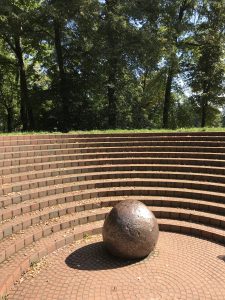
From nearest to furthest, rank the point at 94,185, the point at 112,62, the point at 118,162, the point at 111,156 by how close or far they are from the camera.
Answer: the point at 94,185 → the point at 118,162 → the point at 111,156 → the point at 112,62

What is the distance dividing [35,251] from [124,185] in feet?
13.0

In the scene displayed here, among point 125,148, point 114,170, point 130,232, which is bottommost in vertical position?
point 130,232

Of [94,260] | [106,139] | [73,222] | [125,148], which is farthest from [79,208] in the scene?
[106,139]

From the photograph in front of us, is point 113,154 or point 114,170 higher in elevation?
point 113,154

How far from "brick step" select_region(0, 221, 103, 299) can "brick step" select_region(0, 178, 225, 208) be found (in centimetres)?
136

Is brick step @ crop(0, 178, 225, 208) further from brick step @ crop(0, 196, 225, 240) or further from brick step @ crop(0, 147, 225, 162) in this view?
brick step @ crop(0, 147, 225, 162)

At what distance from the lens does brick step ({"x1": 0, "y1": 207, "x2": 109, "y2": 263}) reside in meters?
6.55

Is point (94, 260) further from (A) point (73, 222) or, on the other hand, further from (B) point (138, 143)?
(B) point (138, 143)

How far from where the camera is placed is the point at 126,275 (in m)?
6.12

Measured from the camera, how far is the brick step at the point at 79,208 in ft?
23.7

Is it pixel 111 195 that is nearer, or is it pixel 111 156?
pixel 111 195

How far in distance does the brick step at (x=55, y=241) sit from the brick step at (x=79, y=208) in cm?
54

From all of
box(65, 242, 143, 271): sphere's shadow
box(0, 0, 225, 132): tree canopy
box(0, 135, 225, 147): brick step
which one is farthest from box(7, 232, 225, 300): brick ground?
box(0, 0, 225, 132): tree canopy

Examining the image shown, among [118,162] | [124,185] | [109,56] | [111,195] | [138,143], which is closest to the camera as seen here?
[111,195]
